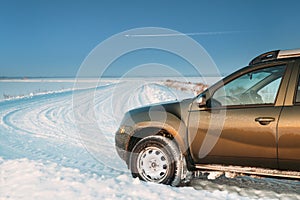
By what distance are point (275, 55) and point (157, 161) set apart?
215 centimetres

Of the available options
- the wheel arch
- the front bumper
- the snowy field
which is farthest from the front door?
the front bumper

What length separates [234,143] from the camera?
13.1 feet

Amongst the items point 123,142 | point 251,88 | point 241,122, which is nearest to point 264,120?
point 241,122

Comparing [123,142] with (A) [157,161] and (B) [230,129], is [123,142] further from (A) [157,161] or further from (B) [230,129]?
(B) [230,129]

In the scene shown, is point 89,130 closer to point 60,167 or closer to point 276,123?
point 60,167

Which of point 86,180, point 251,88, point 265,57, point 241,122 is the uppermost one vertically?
point 265,57

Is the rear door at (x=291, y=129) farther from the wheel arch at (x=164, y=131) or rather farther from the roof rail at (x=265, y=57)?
the wheel arch at (x=164, y=131)

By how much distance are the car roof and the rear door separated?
0.69ft

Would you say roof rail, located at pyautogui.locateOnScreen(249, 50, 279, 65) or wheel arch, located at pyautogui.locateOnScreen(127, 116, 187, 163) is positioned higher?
roof rail, located at pyautogui.locateOnScreen(249, 50, 279, 65)

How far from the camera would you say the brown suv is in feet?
12.3

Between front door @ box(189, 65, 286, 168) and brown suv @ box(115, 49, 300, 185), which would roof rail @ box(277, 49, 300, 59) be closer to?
brown suv @ box(115, 49, 300, 185)

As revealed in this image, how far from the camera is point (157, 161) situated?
4.53 meters

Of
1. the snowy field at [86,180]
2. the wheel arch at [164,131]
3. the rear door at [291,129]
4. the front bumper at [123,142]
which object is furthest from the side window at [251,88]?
the front bumper at [123,142]

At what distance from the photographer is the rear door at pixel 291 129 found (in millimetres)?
3600
